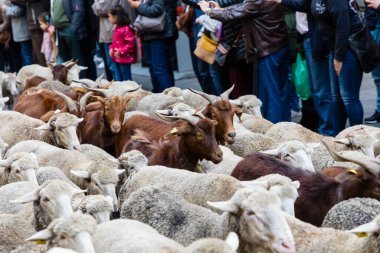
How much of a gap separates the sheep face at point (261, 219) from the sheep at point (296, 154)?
2182mm

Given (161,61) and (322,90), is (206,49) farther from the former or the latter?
(322,90)

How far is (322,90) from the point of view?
9.99 metres

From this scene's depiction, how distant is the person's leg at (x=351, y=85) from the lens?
9.32m

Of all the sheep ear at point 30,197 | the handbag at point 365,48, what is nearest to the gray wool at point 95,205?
the sheep ear at point 30,197

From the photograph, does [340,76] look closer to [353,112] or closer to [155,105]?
[353,112]

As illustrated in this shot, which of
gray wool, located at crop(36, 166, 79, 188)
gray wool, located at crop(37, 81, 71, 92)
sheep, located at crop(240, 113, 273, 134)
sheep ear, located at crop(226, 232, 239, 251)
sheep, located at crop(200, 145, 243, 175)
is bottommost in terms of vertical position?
gray wool, located at crop(37, 81, 71, 92)

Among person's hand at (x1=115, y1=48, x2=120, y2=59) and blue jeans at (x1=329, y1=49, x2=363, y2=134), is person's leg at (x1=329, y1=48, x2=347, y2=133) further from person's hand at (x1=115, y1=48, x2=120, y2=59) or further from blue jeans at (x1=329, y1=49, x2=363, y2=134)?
person's hand at (x1=115, y1=48, x2=120, y2=59)

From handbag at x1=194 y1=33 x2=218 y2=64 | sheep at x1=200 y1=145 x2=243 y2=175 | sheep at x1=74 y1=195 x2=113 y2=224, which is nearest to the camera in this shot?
sheep at x1=74 y1=195 x2=113 y2=224

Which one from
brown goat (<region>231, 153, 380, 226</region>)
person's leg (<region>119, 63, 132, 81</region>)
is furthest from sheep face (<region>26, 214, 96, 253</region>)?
person's leg (<region>119, 63, 132, 81</region>)

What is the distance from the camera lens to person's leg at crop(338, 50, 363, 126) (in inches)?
Answer: 367

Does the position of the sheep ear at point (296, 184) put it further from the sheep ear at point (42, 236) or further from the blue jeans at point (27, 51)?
the blue jeans at point (27, 51)

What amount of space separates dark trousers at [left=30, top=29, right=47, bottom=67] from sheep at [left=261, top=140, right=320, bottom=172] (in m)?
9.60

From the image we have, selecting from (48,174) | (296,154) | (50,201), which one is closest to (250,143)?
(296,154)

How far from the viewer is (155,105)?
34.4ft
